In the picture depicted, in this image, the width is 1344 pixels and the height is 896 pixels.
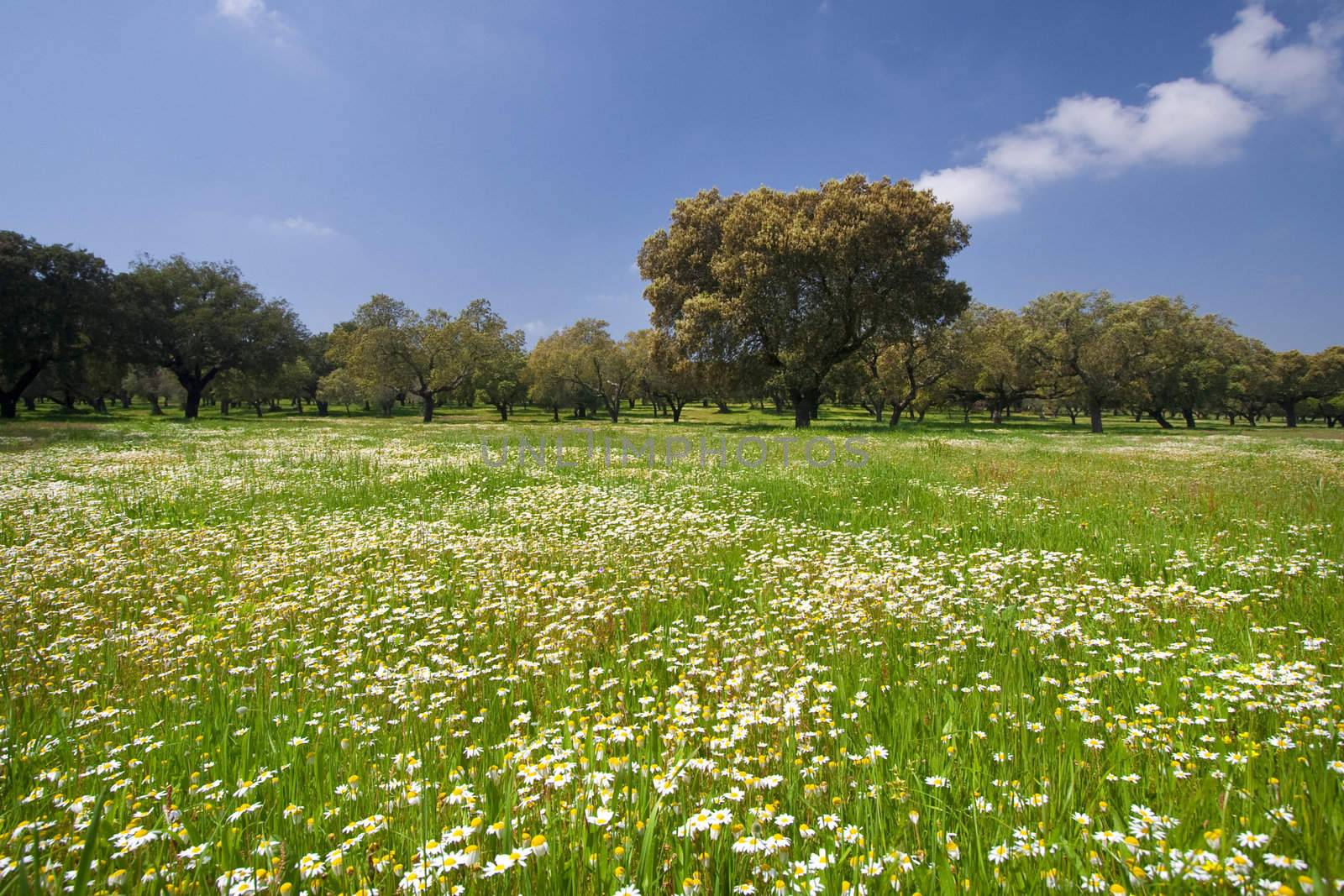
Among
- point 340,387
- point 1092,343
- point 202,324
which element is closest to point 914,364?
point 1092,343

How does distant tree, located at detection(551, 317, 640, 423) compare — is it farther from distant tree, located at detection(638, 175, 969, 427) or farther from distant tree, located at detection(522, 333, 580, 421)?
distant tree, located at detection(638, 175, 969, 427)

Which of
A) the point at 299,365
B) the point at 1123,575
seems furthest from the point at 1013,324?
the point at 299,365

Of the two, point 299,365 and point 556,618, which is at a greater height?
point 299,365

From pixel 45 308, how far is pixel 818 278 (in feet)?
165

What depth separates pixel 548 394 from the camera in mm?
68750

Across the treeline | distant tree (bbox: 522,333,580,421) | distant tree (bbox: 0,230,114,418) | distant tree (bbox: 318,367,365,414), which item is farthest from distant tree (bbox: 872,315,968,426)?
distant tree (bbox: 318,367,365,414)

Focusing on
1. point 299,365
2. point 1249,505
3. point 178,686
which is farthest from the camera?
point 299,365

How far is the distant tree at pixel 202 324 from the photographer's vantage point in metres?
47.7

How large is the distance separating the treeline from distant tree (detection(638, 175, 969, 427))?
114 millimetres

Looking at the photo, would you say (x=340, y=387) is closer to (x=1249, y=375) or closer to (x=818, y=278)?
(x=818, y=278)

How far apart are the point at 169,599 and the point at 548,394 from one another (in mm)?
64240

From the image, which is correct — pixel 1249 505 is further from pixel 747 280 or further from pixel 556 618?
pixel 747 280

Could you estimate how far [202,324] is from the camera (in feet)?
159

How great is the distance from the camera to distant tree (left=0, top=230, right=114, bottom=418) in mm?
36312
